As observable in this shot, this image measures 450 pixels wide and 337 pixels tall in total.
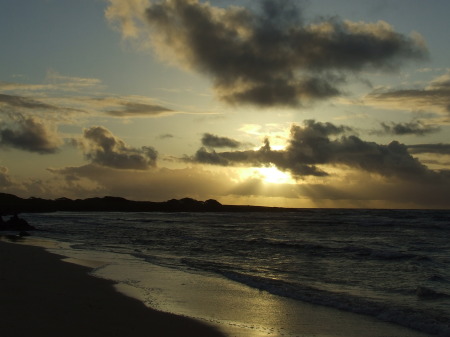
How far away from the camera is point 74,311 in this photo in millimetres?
12516

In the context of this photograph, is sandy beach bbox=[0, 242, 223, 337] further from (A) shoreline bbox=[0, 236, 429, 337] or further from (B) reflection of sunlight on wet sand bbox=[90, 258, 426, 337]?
(B) reflection of sunlight on wet sand bbox=[90, 258, 426, 337]

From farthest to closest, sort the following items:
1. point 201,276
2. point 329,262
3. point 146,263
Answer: point 329,262 → point 146,263 → point 201,276

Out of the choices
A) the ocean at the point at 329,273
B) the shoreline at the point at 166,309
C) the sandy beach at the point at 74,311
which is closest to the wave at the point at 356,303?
the ocean at the point at 329,273

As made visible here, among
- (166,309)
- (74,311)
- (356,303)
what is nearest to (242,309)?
(166,309)

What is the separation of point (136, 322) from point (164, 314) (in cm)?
116

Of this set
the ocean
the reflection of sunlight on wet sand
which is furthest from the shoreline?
the ocean

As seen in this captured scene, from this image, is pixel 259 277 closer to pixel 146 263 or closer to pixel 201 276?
pixel 201 276

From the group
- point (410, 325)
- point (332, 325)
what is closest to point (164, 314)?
point (332, 325)

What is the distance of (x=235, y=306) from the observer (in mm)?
14477

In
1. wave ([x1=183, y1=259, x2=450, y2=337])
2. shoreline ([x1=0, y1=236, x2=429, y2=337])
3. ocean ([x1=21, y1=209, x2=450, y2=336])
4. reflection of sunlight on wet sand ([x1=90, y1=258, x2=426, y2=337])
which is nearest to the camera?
shoreline ([x1=0, y1=236, x2=429, y2=337])

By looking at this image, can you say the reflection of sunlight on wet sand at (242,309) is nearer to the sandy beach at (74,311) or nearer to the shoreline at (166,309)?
the shoreline at (166,309)

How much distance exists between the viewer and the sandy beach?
10.6 metres

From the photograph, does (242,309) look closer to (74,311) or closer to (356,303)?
(356,303)

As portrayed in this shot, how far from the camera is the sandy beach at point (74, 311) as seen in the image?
34.9 ft
